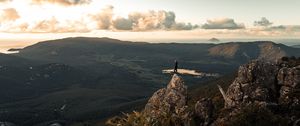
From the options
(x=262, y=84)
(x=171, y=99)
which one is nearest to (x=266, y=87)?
(x=262, y=84)

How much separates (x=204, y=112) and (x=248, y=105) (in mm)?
10186

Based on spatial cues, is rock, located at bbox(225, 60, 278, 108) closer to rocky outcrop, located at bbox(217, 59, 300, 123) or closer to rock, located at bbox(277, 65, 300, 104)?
rocky outcrop, located at bbox(217, 59, 300, 123)

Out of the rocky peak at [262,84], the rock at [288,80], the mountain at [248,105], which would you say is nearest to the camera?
the mountain at [248,105]

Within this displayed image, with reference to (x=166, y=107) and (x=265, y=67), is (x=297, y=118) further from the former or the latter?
(x=166, y=107)

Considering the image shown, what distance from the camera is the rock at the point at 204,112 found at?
85.5 m

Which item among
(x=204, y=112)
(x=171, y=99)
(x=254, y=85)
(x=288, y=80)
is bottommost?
(x=204, y=112)

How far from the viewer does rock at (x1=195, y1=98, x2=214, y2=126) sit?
281ft

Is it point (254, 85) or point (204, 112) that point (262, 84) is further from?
point (204, 112)

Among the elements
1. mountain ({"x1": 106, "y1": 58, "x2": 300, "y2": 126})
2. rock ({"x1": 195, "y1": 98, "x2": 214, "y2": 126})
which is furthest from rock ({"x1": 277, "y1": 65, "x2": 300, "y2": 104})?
rock ({"x1": 195, "y1": 98, "x2": 214, "y2": 126})

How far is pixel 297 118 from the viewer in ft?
254

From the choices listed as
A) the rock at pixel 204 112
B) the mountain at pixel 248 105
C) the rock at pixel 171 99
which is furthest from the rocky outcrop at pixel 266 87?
the rock at pixel 171 99

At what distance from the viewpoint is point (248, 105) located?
262ft

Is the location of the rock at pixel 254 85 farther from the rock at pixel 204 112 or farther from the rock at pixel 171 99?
the rock at pixel 171 99

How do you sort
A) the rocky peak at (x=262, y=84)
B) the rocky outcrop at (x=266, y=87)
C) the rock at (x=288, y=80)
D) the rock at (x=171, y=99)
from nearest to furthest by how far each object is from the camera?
the rocky outcrop at (x=266, y=87), the rocky peak at (x=262, y=84), the rock at (x=288, y=80), the rock at (x=171, y=99)
